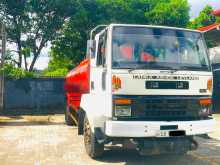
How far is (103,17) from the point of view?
26.5 m

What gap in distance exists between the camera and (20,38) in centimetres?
2766

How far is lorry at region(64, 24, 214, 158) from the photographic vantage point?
22.2ft

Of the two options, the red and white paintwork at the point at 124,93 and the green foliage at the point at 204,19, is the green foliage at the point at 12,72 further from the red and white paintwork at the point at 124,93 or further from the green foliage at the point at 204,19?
the green foliage at the point at 204,19

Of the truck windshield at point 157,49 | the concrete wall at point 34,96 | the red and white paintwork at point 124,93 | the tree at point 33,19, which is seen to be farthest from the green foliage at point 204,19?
the red and white paintwork at point 124,93

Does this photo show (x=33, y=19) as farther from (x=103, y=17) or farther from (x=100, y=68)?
(x=100, y=68)

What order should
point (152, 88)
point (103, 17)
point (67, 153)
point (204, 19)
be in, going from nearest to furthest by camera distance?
point (152, 88), point (67, 153), point (103, 17), point (204, 19)

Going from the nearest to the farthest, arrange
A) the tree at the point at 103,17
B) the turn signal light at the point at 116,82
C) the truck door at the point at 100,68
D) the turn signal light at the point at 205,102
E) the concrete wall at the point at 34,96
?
the turn signal light at the point at 116,82 → the truck door at the point at 100,68 → the turn signal light at the point at 205,102 → the concrete wall at the point at 34,96 → the tree at the point at 103,17

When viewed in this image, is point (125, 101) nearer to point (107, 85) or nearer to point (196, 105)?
point (107, 85)

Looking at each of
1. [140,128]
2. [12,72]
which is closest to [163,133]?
[140,128]

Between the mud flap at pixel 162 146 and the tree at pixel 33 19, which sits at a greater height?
the tree at pixel 33 19

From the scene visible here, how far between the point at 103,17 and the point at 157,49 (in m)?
19.9

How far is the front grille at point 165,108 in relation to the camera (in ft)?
22.4

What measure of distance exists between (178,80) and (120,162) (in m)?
2.25

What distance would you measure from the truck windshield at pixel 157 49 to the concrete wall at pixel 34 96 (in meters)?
14.6
